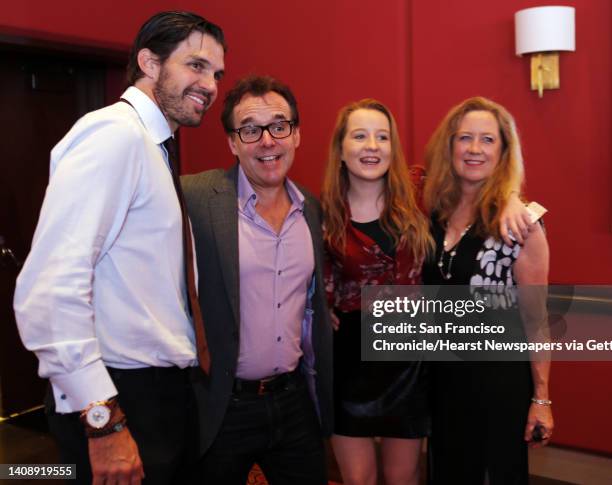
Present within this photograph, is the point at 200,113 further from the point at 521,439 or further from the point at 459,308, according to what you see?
the point at 521,439

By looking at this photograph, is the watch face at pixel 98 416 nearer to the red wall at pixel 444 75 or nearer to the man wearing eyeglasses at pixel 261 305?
the man wearing eyeglasses at pixel 261 305

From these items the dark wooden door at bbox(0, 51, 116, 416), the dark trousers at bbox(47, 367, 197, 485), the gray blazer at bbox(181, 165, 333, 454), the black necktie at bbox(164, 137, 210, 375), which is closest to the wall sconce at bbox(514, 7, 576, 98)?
the gray blazer at bbox(181, 165, 333, 454)

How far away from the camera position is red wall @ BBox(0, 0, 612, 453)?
3105 millimetres

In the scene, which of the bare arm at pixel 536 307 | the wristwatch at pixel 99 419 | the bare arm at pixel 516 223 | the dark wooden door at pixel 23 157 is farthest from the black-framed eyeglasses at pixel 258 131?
the dark wooden door at pixel 23 157

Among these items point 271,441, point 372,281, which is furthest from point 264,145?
point 271,441

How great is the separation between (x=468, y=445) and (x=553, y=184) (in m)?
1.61

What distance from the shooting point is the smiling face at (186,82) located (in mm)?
1590

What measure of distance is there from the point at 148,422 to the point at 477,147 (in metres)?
1.43

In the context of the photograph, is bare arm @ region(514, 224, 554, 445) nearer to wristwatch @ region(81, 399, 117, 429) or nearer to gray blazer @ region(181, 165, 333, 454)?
gray blazer @ region(181, 165, 333, 454)

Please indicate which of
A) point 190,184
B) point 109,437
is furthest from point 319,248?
point 109,437

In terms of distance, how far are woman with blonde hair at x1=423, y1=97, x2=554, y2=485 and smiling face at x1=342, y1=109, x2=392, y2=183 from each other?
262 mm

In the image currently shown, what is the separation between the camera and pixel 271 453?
2.01 m

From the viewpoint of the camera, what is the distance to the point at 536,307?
2113mm

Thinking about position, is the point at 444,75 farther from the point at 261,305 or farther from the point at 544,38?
the point at 261,305
